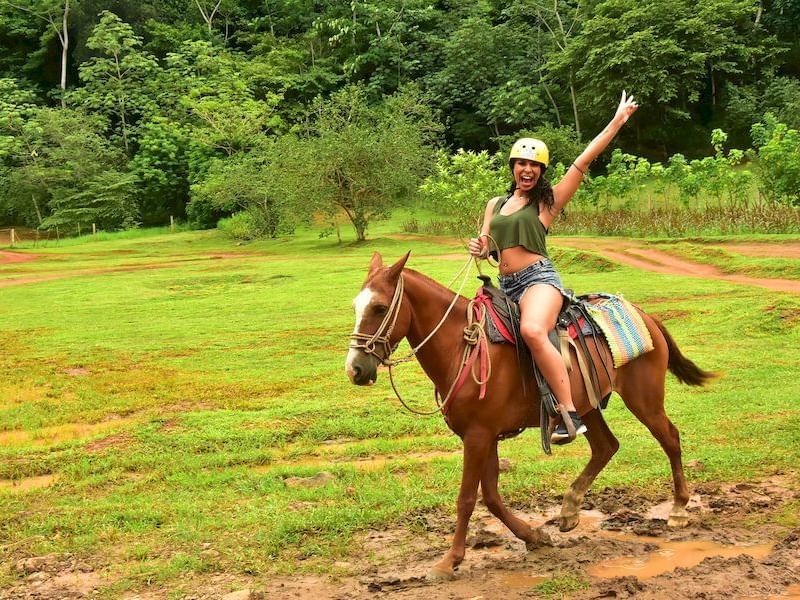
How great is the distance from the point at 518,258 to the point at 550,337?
1.83 ft

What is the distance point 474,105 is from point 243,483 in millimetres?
47049

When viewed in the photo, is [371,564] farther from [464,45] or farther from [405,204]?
[464,45]

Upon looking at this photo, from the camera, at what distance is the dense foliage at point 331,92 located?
37.1 meters

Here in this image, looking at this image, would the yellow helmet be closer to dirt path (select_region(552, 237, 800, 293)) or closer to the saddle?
the saddle

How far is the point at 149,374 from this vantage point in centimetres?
1152

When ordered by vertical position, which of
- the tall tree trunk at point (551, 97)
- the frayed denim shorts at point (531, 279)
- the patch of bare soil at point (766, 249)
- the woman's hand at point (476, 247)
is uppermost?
the tall tree trunk at point (551, 97)

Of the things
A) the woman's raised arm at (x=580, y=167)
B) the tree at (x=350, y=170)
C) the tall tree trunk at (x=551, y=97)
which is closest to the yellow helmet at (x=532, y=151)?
the woman's raised arm at (x=580, y=167)

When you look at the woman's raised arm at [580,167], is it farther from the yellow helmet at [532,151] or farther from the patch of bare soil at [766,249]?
the patch of bare soil at [766,249]

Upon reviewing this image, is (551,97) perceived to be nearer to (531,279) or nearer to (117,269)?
(117,269)

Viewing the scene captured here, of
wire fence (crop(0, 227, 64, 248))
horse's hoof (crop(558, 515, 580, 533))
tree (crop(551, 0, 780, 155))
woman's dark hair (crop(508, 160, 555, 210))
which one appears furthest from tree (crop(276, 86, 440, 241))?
horse's hoof (crop(558, 515, 580, 533))

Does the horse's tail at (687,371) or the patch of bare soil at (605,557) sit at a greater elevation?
the horse's tail at (687,371)

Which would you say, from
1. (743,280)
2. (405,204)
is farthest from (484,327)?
(405,204)

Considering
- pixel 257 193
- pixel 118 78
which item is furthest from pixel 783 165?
pixel 118 78

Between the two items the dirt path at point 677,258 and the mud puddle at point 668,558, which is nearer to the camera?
the mud puddle at point 668,558
